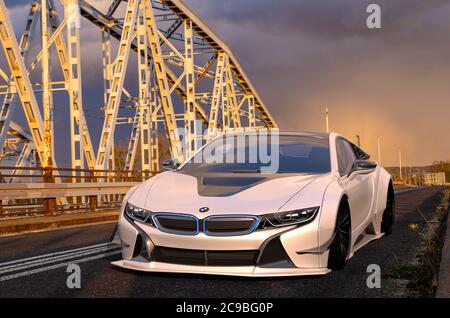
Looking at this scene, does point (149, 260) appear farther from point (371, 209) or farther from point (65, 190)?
point (65, 190)

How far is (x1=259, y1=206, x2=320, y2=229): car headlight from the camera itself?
4.16m

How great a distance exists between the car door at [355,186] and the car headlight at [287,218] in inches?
33.5

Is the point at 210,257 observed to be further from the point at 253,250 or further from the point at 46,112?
the point at 46,112

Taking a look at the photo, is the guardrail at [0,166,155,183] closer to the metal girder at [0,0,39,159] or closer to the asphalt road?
the metal girder at [0,0,39,159]

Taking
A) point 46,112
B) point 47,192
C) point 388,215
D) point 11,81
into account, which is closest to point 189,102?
point 11,81

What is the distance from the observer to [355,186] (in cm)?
543

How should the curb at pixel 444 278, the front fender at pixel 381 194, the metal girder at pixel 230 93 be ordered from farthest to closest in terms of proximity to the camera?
the metal girder at pixel 230 93
the front fender at pixel 381 194
the curb at pixel 444 278

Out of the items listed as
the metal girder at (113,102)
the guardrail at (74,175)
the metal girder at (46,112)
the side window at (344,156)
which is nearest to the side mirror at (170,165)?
the side window at (344,156)

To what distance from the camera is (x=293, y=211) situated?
424cm

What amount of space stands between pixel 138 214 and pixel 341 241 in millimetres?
1643

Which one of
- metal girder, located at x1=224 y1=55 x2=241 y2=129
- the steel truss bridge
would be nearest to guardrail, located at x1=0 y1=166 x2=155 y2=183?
the steel truss bridge

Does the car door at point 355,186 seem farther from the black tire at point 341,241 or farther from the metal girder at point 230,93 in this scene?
the metal girder at point 230,93

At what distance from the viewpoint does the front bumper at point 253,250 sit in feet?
13.5
